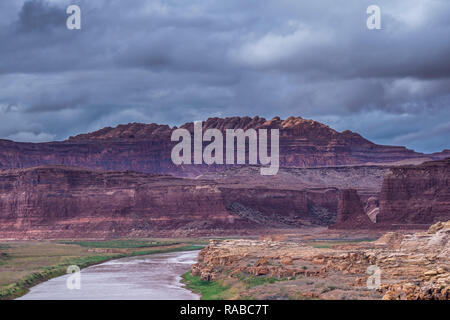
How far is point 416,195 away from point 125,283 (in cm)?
7593

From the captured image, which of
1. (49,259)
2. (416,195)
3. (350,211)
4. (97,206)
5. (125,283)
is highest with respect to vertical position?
(416,195)

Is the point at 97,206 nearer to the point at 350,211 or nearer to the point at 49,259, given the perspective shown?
the point at 350,211

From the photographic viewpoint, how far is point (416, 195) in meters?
123

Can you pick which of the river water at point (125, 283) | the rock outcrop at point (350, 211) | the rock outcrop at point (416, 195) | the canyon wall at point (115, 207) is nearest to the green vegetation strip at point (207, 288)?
the river water at point (125, 283)

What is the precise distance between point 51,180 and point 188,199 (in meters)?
Answer: 26.3

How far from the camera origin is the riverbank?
5347cm

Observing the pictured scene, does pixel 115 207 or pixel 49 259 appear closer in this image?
pixel 49 259

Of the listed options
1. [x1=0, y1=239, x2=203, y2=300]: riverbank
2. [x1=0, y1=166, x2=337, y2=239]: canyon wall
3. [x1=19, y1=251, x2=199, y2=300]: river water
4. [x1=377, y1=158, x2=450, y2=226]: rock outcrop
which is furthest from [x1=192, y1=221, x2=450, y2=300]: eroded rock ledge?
[x1=0, y1=166, x2=337, y2=239]: canyon wall

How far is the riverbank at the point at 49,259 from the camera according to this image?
Answer: 53469 mm

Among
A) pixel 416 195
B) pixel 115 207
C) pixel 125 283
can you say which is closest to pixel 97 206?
pixel 115 207

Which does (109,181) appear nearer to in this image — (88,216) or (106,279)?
(88,216)

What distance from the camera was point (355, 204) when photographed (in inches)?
4899

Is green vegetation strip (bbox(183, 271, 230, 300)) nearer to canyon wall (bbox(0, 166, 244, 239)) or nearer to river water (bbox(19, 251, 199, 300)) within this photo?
river water (bbox(19, 251, 199, 300))
